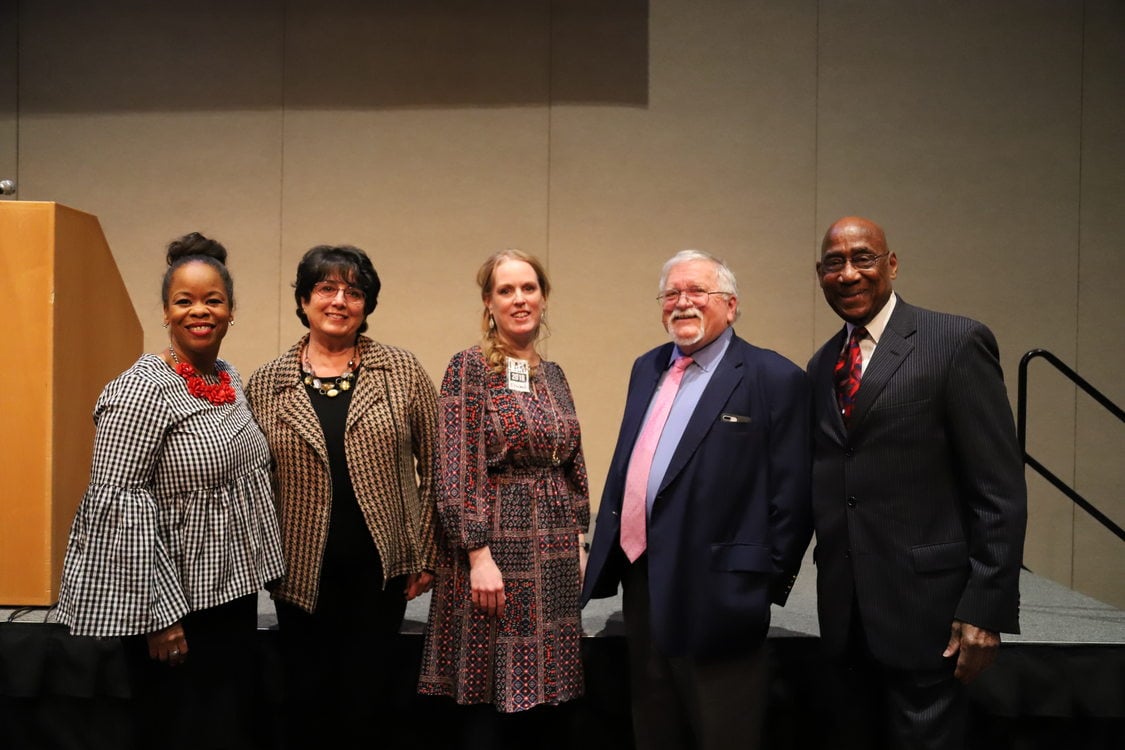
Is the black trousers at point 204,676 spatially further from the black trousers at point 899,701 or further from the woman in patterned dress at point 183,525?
the black trousers at point 899,701

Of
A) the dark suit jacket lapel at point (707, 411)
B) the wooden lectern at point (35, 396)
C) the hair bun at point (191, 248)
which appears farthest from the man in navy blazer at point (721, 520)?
the wooden lectern at point (35, 396)

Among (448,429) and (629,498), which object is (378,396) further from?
(629,498)

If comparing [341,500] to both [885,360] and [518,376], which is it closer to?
[518,376]

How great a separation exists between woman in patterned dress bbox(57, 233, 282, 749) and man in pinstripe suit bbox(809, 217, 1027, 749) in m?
1.59

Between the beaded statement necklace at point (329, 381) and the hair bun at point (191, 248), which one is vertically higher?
the hair bun at point (191, 248)

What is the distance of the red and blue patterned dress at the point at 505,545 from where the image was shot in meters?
2.47

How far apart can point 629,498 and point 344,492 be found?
82cm

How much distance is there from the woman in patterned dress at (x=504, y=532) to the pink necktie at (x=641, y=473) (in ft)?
0.66

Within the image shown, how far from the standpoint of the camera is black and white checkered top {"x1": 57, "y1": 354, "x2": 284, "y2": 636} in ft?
7.36

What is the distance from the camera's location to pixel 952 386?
7.11 ft

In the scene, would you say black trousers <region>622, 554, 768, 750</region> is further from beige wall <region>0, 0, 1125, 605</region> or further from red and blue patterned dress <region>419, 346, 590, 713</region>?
beige wall <region>0, 0, 1125, 605</region>

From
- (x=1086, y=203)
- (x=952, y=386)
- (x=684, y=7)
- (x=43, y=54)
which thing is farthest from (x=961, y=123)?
(x=43, y=54)

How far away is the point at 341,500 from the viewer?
253 centimetres

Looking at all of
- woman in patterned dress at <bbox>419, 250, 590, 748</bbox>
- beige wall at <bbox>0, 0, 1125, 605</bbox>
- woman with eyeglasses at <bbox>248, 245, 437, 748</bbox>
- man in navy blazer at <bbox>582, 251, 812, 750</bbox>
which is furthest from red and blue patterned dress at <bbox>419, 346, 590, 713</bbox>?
beige wall at <bbox>0, 0, 1125, 605</bbox>
